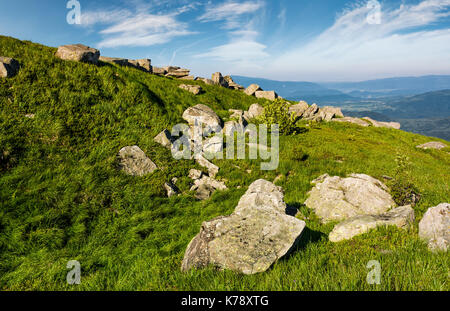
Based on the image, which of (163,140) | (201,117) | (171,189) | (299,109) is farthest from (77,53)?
(299,109)

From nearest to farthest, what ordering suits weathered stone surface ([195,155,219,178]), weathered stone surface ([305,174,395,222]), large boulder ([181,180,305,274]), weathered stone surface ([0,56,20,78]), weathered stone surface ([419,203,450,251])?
large boulder ([181,180,305,274]) < weathered stone surface ([419,203,450,251]) < weathered stone surface ([305,174,395,222]) < weathered stone surface ([0,56,20,78]) < weathered stone surface ([195,155,219,178])

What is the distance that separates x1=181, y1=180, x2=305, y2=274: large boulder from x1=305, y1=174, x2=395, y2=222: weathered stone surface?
4370 mm

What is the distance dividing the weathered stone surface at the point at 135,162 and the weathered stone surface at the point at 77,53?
1129 cm

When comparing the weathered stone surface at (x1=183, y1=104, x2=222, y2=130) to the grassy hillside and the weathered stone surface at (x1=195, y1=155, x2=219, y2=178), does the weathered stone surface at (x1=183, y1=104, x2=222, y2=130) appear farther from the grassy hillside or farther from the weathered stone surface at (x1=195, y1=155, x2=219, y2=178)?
the weathered stone surface at (x1=195, y1=155, x2=219, y2=178)

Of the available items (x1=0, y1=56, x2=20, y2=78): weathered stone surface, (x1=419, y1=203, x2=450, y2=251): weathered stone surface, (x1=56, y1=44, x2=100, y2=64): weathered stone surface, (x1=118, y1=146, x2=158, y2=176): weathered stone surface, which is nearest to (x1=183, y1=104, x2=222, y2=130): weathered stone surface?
(x1=118, y1=146, x2=158, y2=176): weathered stone surface

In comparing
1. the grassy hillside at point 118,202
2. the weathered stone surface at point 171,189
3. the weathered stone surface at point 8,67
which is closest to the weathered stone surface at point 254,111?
the grassy hillside at point 118,202

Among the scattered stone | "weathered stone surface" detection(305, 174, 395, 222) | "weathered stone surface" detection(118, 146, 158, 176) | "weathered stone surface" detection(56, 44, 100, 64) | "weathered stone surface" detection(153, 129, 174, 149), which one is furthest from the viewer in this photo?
"weathered stone surface" detection(56, 44, 100, 64)

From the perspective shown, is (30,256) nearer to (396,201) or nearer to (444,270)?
(444,270)

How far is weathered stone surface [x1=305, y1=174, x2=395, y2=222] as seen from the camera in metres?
9.48

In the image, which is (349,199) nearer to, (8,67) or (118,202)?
(118,202)

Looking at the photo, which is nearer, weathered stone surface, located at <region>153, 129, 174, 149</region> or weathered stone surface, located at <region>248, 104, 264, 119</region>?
weathered stone surface, located at <region>153, 129, 174, 149</region>
